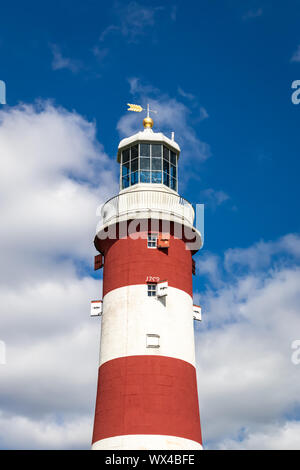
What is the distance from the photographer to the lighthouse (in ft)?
115

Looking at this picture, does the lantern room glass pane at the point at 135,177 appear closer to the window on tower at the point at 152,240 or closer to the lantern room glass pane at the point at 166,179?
the lantern room glass pane at the point at 166,179

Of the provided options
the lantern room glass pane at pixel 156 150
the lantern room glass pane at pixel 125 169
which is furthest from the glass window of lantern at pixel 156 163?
the lantern room glass pane at pixel 125 169

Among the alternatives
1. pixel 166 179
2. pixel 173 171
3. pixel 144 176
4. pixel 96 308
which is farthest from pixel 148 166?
pixel 96 308

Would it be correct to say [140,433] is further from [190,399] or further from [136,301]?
[136,301]

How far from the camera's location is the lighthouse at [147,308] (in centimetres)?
3516

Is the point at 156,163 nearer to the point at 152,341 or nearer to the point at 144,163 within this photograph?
the point at 144,163

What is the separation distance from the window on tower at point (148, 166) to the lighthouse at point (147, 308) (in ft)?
0.21

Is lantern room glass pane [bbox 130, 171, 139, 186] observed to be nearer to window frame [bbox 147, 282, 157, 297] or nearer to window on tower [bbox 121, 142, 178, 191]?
window on tower [bbox 121, 142, 178, 191]

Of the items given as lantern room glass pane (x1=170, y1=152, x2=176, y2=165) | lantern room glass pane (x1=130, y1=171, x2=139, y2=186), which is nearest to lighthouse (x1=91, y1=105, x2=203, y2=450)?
lantern room glass pane (x1=130, y1=171, x2=139, y2=186)

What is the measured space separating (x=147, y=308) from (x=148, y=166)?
994cm
